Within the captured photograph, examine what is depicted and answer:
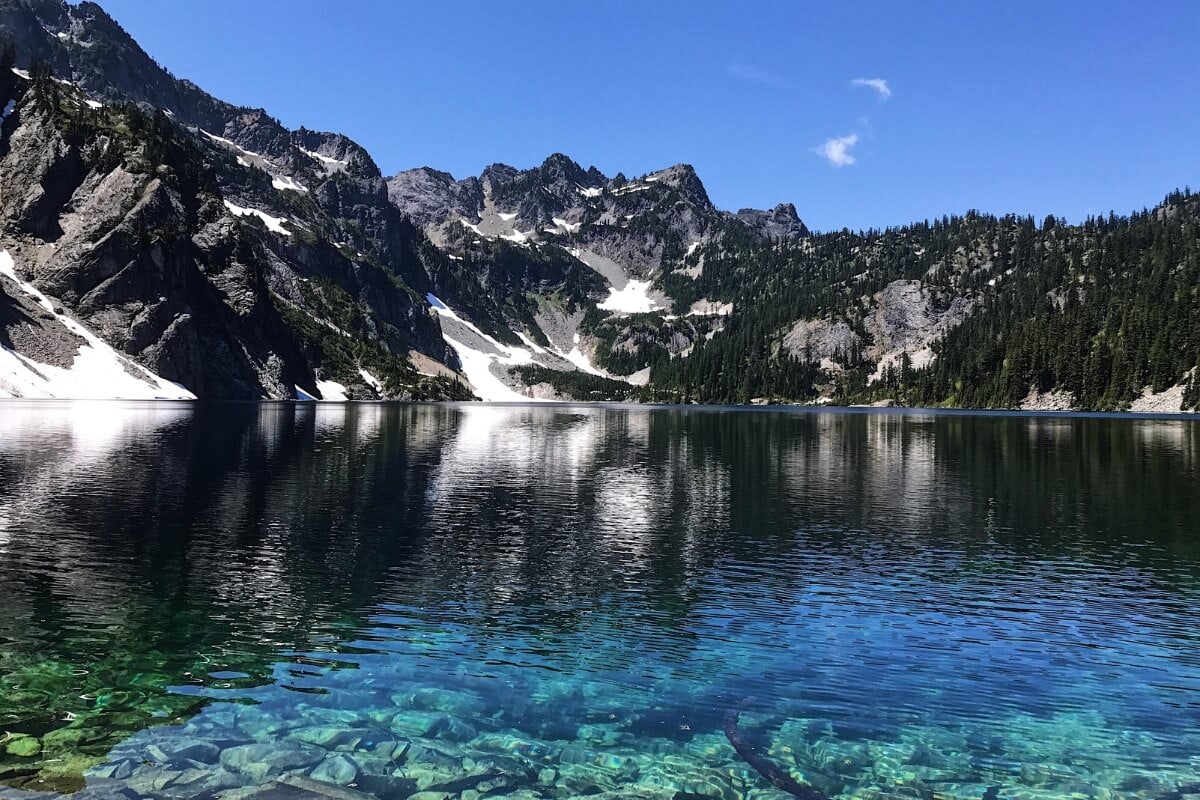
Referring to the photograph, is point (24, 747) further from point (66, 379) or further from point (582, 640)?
point (66, 379)

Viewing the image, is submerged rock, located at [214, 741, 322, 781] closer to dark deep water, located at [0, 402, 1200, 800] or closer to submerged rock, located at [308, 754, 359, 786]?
dark deep water, located at [0, 402, 1200, 800]

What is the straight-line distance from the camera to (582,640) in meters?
23.6

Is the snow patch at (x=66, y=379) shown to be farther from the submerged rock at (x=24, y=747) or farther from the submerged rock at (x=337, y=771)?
the submerged rock at (x=337, y=771)

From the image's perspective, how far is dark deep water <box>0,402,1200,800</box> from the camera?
51.1 ft

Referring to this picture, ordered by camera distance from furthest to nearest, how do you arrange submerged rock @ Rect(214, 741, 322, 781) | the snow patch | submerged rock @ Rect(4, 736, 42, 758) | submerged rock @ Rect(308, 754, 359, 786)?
the snow patch, submerged rock @ Rect(4, 736, 42, 758), submerged rock @ Rect(214, 741, 322, 781), submerged rock @ Rect(308, 754, 359, 786)

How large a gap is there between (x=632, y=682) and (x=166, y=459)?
196 feet

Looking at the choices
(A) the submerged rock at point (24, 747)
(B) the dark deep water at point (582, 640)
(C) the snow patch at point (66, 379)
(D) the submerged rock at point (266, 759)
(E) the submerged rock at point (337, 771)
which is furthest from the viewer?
(C) the snow patch at point (66, 379)

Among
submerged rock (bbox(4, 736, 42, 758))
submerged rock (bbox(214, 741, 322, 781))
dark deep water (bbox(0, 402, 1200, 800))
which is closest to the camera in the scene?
submerged rock (bbox(214, 741, 322, 781))

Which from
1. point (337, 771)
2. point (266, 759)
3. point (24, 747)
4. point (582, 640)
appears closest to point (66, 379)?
point (24, 747)

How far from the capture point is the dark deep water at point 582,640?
15.6 meters

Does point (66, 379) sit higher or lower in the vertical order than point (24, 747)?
higher

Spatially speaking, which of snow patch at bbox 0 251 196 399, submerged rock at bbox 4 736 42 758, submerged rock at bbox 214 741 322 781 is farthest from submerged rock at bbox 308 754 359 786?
snow patch at bbox 0 251 196 399

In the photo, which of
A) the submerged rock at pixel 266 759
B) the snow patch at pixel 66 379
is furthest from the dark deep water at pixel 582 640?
the snow patch at pixel 66 379

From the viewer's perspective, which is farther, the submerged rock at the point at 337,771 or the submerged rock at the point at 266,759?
the submerged rock at the point at 266,759
